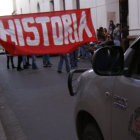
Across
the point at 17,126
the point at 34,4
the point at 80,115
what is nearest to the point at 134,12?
the point at 17,126

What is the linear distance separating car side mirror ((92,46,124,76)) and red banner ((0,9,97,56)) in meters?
5.56

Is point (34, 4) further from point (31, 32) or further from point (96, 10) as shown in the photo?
point (31, 32)

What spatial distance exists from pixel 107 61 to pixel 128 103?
390 millimetres

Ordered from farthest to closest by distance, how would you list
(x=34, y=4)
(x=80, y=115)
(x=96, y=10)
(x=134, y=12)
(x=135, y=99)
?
(x=34, y=4)
(x=96, y=10)
(x=134, y=12)
(x=80, y=115)
(x=135, y=99)

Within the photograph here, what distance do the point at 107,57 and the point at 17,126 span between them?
10.9 feet

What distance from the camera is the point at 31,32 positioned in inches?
318

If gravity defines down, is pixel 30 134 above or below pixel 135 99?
below

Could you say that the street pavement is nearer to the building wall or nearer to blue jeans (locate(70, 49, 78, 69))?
blue jeans (locate(70, 49, 78, 69))

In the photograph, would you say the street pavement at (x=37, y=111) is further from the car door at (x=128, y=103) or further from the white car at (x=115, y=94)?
the car door at (x=128, y=103)

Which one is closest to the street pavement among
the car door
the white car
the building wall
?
the white car

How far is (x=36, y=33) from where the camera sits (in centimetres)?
797

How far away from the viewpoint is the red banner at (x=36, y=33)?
7.88 metres

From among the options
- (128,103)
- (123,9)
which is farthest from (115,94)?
(123,9)

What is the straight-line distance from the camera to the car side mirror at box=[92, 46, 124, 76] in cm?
240
